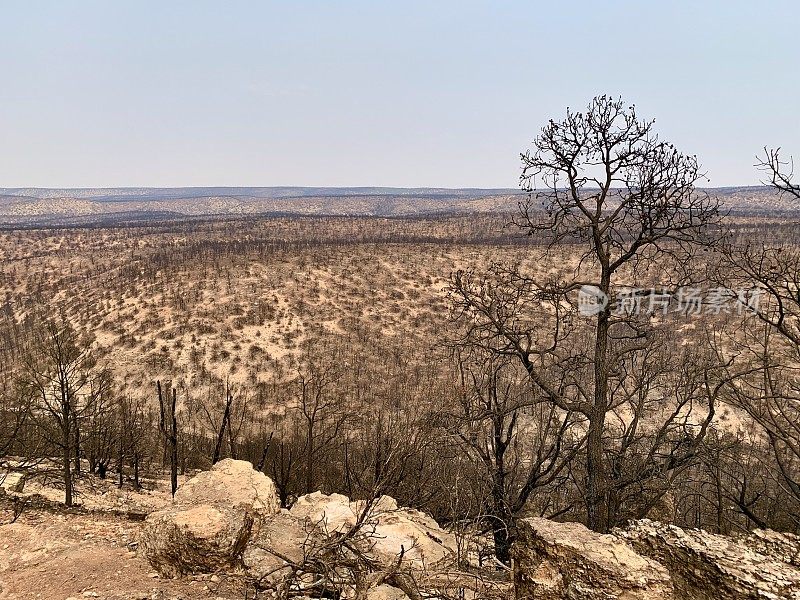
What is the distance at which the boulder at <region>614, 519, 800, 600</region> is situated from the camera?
345 cm

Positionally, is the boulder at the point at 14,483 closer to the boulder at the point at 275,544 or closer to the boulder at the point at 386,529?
the boulder at the point at 386,529

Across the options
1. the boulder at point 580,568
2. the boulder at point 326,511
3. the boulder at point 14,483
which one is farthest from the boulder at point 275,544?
the boulder at point 14,483

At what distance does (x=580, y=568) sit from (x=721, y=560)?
1.14m

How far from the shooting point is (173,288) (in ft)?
123

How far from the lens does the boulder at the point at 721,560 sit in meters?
3.45

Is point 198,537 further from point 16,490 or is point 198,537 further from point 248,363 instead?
point 248,363

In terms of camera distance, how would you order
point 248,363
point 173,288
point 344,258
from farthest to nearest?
point 344,258 < point 173,288 < point 248,363

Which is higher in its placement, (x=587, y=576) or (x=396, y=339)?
(x=587, y=576)

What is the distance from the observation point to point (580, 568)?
12.1ft

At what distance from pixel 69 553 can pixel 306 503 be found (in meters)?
3.72

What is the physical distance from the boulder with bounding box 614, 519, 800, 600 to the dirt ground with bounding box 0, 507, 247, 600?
13.0 ft

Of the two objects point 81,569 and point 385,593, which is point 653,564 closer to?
point 385,593

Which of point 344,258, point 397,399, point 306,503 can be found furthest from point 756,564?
point 344,258

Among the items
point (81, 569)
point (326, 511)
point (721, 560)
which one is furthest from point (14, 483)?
point (721, 560)
